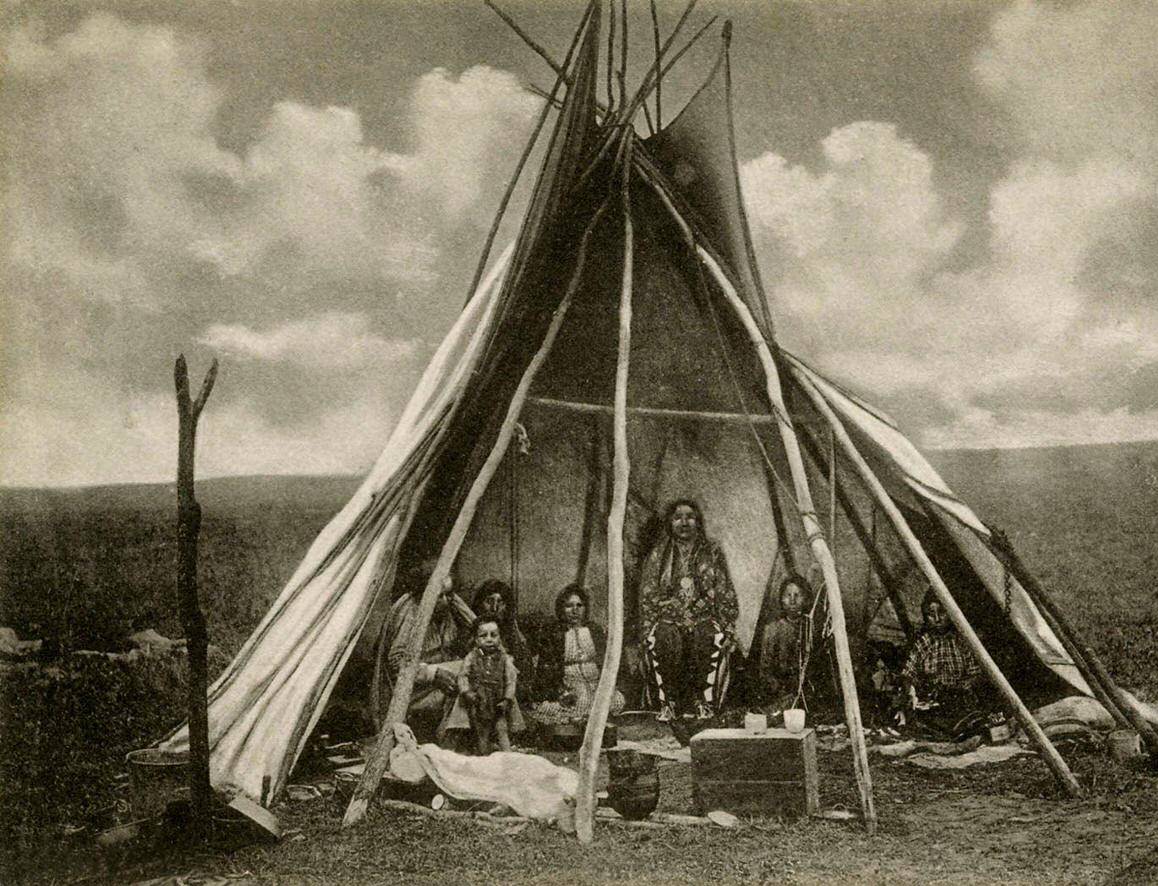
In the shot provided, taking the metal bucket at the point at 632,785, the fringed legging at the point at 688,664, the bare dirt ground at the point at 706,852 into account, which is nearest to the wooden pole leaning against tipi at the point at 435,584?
the bare dirt ground at the point at 706,852

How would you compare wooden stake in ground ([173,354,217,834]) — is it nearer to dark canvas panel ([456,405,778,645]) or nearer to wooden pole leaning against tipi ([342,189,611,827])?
wooden pole leaning against tipi ([342,189,611,827])

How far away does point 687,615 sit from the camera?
6.66 metres

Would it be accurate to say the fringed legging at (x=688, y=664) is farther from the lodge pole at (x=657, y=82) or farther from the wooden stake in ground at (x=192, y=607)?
the lodge pole at (x=657, y=82)

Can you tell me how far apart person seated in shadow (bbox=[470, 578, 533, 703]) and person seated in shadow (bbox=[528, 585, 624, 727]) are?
0.24ft

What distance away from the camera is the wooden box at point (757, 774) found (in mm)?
4875

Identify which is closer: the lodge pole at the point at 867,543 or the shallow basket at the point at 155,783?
the shallow basket at the point at 155,783

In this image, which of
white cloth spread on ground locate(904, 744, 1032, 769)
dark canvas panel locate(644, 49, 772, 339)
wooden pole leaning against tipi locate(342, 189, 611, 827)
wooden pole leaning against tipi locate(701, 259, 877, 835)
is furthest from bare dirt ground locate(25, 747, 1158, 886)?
dark canvas panel locate(644, 49, 772, 339)

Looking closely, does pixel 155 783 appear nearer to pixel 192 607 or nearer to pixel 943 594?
pixel 192 607

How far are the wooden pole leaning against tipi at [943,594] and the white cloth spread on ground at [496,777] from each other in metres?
2.02

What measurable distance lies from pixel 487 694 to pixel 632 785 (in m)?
1.20

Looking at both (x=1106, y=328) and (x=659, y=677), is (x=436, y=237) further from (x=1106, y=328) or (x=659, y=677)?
(x=1106, y=328)

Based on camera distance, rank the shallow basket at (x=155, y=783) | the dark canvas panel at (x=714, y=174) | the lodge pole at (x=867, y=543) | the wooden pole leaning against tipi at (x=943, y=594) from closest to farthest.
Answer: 1. the shallow basket at (x=155, y=783)
2. the wooden pole leaning against tipi at (x=943, y=594)
3. the dark canvas panel at (x=714, y=174)
4. the lodge pole at (x=867, y=543)

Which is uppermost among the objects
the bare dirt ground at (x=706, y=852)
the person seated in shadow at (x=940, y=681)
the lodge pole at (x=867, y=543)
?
the lodge pole at (x=867, y=543)

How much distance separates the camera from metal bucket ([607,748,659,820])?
490cm
